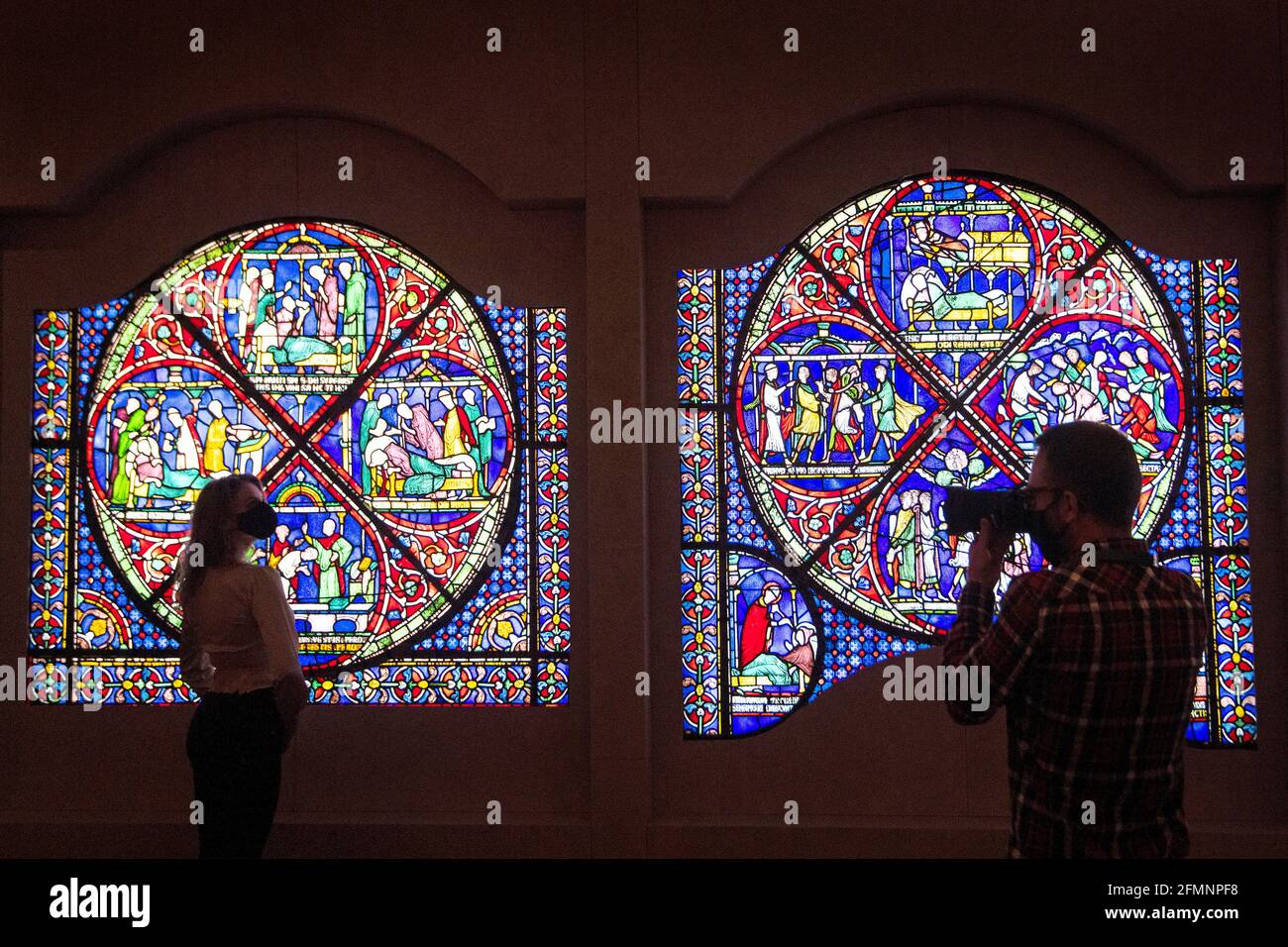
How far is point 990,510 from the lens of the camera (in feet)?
6.29

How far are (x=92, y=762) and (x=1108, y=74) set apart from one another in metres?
3.72

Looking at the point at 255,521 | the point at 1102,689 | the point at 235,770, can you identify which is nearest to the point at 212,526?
the point at 255,521

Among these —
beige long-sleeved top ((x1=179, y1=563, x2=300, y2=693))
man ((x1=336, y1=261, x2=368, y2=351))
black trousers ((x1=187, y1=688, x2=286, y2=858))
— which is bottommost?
black trousers ((x1=187, y1=688, x2=286, y2=858))

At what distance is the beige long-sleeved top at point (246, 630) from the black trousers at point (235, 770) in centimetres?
5

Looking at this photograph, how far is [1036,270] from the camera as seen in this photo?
10.6ft

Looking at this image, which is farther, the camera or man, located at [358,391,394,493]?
man, located at [358,391,394,493]

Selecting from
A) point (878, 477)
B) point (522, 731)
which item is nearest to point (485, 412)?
point (522, 731)

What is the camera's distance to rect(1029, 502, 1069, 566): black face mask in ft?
5.78

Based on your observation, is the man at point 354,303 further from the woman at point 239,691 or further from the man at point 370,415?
the woman at point 239,691

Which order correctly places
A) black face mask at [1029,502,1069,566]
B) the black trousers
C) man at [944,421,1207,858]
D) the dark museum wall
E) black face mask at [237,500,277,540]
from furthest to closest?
the dark museum wall → black face mask at [237,500,277,540] → the black trousers → black face mask at [1029,502,1069,566] → man at [944,421,1207,858]

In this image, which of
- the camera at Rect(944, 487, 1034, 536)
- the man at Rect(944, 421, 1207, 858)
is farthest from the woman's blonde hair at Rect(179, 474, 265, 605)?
the man at Rect(944, 421, 1207, 858)

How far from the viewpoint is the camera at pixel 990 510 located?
1832 mm

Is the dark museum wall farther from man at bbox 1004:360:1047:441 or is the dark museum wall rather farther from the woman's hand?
the woman's hand

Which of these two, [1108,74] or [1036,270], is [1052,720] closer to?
[1036,270]
